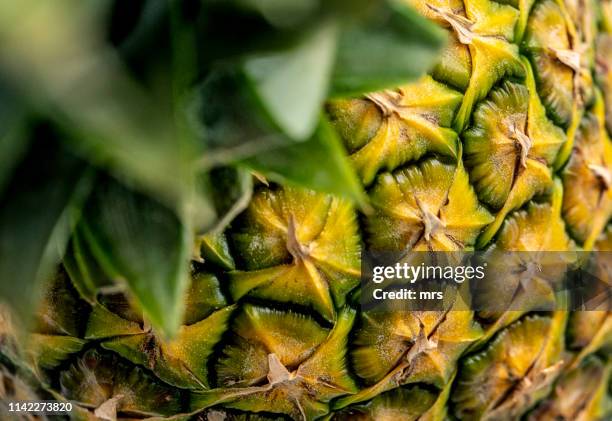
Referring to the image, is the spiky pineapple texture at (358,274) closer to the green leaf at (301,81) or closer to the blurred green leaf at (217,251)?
the blurred green leaf at (217,251)

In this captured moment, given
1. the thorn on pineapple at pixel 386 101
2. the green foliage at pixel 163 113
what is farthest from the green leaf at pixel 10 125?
the thorn on pineapple at pixel 386 101

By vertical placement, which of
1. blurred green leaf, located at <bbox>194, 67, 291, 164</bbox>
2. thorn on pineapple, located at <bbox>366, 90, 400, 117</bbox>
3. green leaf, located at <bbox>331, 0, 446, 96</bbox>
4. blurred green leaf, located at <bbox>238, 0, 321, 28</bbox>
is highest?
blurred green leaf, located at <bbox>238, 0, 321, 28</bbox>

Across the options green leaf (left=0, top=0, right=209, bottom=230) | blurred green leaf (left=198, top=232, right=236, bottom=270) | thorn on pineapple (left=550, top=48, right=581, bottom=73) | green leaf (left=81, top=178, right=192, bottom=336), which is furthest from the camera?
thorn on pineapple (left=550, top=48, right=581, bottom=73)

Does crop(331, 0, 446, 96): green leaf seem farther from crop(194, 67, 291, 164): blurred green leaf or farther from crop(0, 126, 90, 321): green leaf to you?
crop(0, 126, 90, 321): green leaf

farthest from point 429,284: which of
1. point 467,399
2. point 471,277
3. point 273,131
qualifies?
point 273,131

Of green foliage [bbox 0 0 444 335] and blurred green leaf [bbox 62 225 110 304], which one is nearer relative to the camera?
green foliage [bbox 0 0 444 335]

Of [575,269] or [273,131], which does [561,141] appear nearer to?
[575,269]

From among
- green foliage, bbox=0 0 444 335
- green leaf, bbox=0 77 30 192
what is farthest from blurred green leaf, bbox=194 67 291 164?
green leaf, bbox=0 77 30 192
